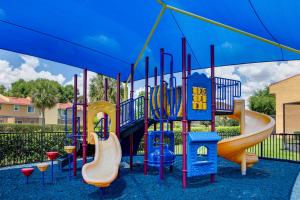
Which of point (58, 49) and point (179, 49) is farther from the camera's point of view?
point (179, 49)

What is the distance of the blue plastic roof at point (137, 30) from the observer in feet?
21.2

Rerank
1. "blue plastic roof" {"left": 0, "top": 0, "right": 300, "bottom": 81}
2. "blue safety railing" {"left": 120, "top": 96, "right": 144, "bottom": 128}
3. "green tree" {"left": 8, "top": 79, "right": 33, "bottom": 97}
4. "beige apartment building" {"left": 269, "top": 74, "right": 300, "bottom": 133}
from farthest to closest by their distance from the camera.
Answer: "green tree" {"left": 8, "top": 79, "right": 33, "bottom": 97}, "beige apartment building" {"left": 269, "top": 74, "right": 300, "bottom": 133}, "blue safety railing" {"left": 120, "top": 96, "right": 144, "bottom": 128}, "blue plastic roof" {"left": 0, "top": 0, "right": 300, "bottom": 81}

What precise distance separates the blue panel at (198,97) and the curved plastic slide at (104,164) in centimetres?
209

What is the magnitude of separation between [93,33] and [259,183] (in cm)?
607

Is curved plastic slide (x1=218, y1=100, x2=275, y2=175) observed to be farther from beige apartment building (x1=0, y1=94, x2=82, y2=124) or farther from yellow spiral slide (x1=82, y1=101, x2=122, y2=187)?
beige apartment building (x1=0, y1=94, x2=82, y2=124)

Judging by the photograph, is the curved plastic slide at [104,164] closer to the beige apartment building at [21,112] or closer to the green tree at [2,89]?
the beige apartment building at [21,112]

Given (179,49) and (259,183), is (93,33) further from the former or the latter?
(259,183)

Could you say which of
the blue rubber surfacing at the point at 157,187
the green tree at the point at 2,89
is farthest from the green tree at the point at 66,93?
the blue rubber surfacing at the point at 157,187

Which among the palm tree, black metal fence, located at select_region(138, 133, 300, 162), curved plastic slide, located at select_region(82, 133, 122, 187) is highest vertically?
the palm tree

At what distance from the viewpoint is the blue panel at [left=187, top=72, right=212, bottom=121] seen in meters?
7.39

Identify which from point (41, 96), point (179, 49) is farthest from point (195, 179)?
point (41, 96)

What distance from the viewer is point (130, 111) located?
9.59 metres

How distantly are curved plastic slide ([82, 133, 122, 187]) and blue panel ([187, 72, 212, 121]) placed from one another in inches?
82.4

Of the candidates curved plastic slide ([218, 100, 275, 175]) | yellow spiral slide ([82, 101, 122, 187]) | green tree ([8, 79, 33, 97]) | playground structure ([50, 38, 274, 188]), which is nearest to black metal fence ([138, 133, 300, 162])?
curved plastic slide ([218, 100, 275, 175])
